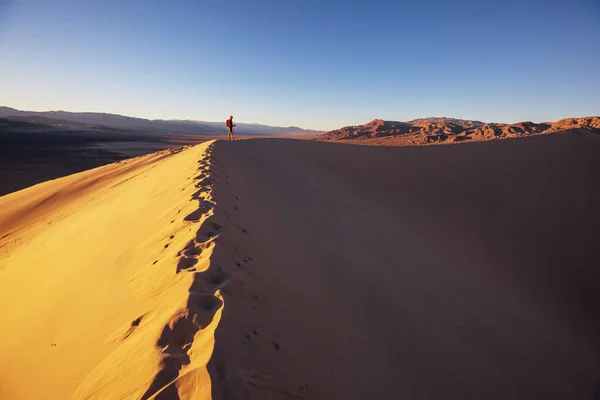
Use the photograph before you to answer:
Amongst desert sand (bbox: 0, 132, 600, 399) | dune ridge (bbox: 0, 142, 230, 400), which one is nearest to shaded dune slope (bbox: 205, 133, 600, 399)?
desert sand (bbox: 0, 132, 600, 399)

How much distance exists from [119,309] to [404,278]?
137 inches

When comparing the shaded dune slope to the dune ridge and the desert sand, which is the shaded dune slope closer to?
the desert sand

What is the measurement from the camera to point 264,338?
2.06 m

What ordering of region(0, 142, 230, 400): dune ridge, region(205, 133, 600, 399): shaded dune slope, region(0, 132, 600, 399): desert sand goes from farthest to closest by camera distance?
1. region(205, 133, 600, 399): shaded dune slope
2. region(0, 132, 600, 399): desert sand
3. region(0, 142, 230, 400): dune ridge

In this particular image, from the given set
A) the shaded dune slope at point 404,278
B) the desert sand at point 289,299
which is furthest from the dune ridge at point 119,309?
the shaded dune slope at point 404,278

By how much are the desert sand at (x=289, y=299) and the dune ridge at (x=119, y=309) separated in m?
0.02

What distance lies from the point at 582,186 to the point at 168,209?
43.1ft

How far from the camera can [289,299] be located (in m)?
2.66

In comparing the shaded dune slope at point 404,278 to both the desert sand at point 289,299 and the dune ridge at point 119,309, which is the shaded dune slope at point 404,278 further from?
the dune ridge at point 119,309

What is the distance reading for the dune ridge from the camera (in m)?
1.75

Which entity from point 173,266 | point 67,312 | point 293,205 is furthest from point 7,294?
point 293,205

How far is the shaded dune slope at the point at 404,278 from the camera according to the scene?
7.11 ft

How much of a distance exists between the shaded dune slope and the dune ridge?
224mm

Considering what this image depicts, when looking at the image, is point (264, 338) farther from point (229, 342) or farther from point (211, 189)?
point (211, 189)
